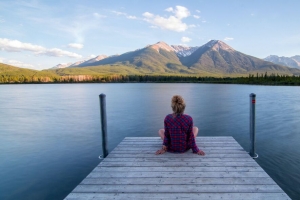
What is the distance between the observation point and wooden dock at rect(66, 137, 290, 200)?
14.8 feet

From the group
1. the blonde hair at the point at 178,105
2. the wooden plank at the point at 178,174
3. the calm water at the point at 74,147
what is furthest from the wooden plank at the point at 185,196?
the calm water at the point at 74,147

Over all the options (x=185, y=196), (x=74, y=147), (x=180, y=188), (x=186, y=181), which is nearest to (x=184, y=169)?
(x=186, y=181)

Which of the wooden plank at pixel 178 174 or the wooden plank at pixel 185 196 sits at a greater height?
the wooden plank at pixel 178 174

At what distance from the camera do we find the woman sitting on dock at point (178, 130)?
6.34m

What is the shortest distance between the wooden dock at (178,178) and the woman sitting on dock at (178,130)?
23 centimetres

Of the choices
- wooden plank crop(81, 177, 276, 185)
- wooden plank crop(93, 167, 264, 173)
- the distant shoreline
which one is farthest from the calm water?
the distant shoreline

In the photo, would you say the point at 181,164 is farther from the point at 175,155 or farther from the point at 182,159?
the point at 175,155

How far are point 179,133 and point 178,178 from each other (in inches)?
60.7

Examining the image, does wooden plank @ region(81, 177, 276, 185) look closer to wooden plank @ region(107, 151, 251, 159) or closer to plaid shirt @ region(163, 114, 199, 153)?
wooden plank @ region(107, 151, 251, 159)

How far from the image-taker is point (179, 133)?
21.1ft

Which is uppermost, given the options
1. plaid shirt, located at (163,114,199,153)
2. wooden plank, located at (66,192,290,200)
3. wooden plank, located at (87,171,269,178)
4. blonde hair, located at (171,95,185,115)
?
blonde hair, located at (171,95,185,115)

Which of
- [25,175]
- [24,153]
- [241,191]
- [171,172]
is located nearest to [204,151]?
[171,172]

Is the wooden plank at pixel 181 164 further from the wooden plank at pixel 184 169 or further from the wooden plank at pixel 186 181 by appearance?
the wooden plank at pixel 186 181

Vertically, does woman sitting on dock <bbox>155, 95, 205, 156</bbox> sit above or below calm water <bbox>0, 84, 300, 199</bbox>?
above
